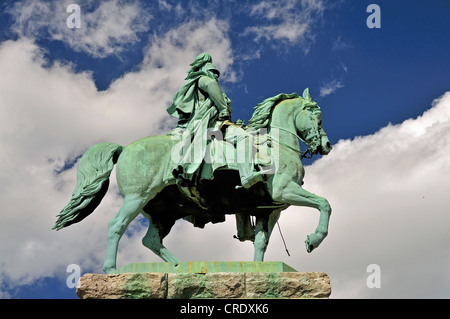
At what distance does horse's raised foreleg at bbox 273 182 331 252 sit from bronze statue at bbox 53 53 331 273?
0.01 meters

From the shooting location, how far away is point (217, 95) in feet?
34.3

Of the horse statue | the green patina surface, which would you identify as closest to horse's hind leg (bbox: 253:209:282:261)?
the horse statue

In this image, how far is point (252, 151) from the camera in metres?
9.98

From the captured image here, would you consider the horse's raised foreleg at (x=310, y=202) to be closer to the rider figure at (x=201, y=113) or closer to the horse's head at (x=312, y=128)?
the rider figure at (x=201, y=113)

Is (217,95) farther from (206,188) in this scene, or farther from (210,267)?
(210,267)

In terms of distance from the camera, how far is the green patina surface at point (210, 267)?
9.42 meters

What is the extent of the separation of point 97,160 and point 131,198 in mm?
881

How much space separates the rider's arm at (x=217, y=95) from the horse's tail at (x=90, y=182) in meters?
1.56

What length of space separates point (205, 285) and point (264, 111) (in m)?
2.99

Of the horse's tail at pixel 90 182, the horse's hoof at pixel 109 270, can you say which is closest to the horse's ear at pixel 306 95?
the horse's tail at pixel 90 182

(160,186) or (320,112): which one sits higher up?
(320,112)
